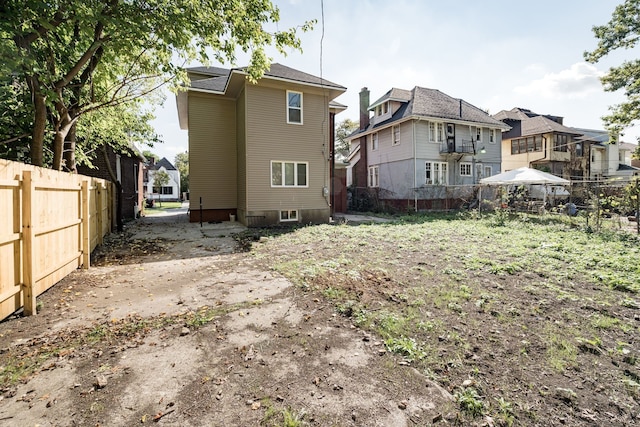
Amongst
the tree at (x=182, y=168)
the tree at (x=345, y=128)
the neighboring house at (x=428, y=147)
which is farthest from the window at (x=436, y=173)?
the tree at (x=182, y=168)

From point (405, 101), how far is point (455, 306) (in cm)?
2143

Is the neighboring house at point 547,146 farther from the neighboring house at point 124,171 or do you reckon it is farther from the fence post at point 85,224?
the fence post at point 85,224

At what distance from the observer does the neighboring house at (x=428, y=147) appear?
20.3 meters

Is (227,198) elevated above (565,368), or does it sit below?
Answer: above

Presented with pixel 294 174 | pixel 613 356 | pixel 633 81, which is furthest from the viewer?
pixel 633 81

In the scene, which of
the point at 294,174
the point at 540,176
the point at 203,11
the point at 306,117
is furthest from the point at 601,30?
the point at 203,11

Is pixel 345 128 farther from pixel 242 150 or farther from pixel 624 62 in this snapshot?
pixel 242 150

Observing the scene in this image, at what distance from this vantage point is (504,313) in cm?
395

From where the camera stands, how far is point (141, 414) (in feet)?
7.07

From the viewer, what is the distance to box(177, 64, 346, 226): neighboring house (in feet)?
41.3

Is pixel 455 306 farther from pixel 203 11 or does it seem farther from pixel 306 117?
pixel 306 117

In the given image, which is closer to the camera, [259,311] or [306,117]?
[259,311]

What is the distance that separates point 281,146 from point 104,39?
300 inches

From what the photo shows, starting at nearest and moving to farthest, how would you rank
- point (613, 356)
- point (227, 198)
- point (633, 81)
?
point (613, 356) → point (227, 198) → point (633, 81)
